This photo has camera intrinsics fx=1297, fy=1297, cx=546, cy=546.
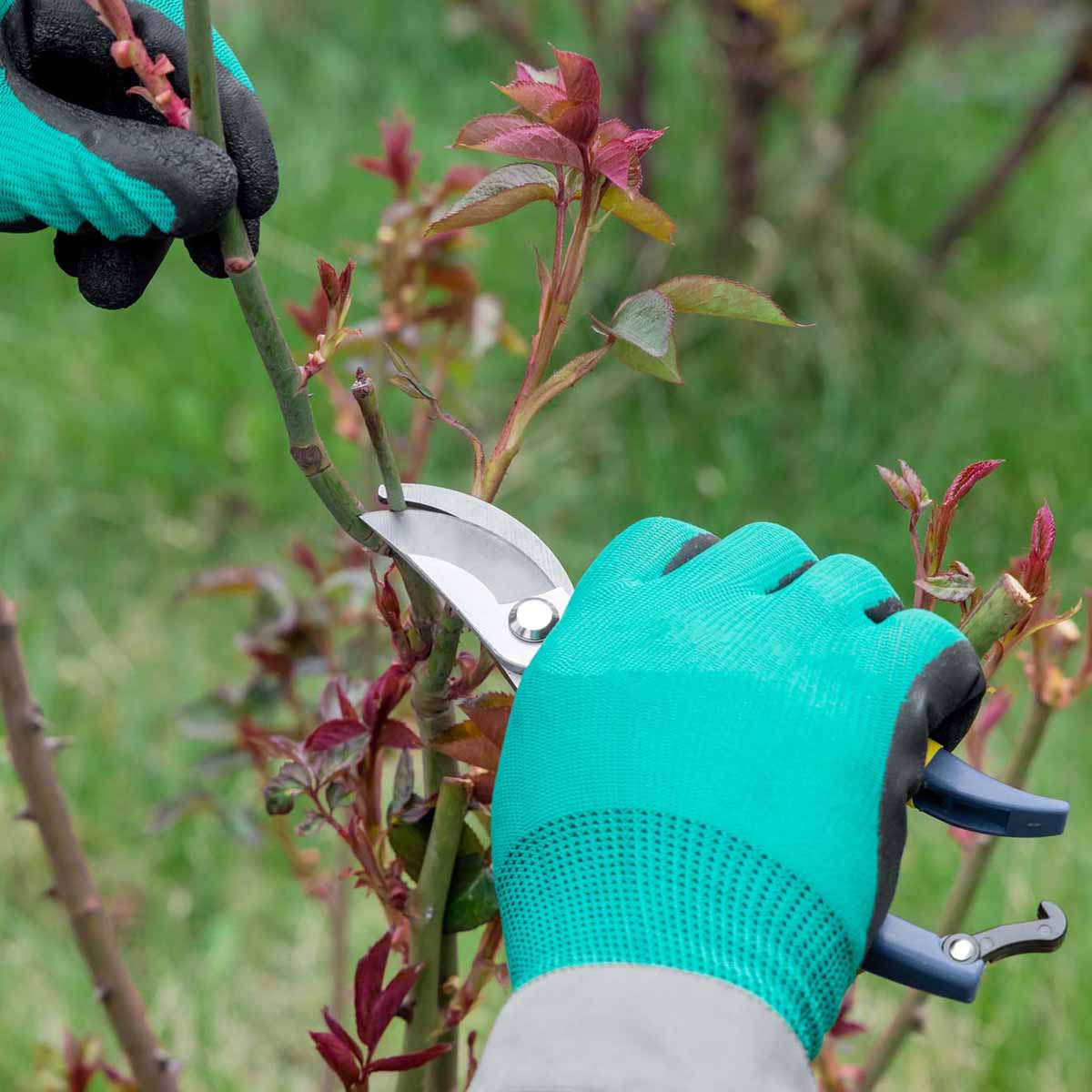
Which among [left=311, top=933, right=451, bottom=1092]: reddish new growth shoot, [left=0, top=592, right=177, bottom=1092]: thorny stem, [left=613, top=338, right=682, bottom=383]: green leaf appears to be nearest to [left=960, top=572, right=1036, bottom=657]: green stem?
[left=613, top=338, right=682, bottom=383]: green leaf

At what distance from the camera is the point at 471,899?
932mm

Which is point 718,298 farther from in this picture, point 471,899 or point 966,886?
point 966,886

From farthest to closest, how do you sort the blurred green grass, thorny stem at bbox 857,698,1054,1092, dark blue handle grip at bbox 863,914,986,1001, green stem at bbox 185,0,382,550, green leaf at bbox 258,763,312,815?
the blurred green grass
thorny stem at bbox 857,698,1054,1092
green leaf at bbox 258,763,312,815
dark blue handle grip at bbox 863,914,986,1001
green stem at bbox 185,0,382,550

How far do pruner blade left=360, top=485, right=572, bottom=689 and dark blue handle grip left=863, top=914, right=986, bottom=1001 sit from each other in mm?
302

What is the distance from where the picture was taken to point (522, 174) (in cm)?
84

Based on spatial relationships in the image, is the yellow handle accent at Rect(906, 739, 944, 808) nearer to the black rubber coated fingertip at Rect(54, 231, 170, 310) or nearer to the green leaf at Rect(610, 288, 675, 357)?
the green leaf at Rect(610, 288, 675, 357)

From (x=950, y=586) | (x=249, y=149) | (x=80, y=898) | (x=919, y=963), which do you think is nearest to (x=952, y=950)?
(x=919, y=963)

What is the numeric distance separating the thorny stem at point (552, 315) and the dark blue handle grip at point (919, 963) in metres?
0.40

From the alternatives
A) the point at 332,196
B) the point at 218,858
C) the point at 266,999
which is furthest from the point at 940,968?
the point at 332,196

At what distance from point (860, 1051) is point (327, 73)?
11.5 ft

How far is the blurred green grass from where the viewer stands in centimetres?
211

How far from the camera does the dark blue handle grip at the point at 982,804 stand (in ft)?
2.68

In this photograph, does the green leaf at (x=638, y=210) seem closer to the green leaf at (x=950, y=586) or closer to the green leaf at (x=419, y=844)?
the green leaf at (x=950, y=586)

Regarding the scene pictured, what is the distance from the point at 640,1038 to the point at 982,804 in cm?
26
